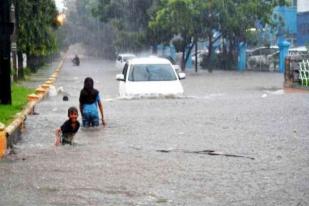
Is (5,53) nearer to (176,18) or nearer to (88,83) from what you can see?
(88,83)

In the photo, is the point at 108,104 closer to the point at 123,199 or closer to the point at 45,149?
the point at 45,149

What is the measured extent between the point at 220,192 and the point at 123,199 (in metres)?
1.07

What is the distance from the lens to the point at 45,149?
36.7 ft

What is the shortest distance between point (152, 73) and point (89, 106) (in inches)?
307

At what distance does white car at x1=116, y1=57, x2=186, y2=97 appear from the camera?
69.9ft

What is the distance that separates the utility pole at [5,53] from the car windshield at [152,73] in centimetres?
523

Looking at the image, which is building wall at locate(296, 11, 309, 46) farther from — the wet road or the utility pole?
the utility pole

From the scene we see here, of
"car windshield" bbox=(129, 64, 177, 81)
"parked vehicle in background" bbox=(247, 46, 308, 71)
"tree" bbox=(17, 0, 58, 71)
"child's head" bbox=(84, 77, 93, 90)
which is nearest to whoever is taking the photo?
"child's head" bbox=(84, 77, 93, 90)

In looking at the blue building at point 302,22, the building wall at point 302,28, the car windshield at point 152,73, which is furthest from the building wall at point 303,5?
the car windshield at point 152,73

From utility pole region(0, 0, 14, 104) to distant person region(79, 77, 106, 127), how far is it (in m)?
3.39

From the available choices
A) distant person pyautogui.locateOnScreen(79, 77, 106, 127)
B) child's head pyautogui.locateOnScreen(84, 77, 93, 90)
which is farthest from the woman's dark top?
child's head pyautogui.locateOnScreen(84, 77, 93, 90)

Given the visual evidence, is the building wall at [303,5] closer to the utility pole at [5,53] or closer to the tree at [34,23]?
the tree at [34,23]

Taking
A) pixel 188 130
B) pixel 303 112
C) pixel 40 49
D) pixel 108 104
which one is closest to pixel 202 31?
pixel 40 49

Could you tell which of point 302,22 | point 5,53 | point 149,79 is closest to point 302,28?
point 302,22
